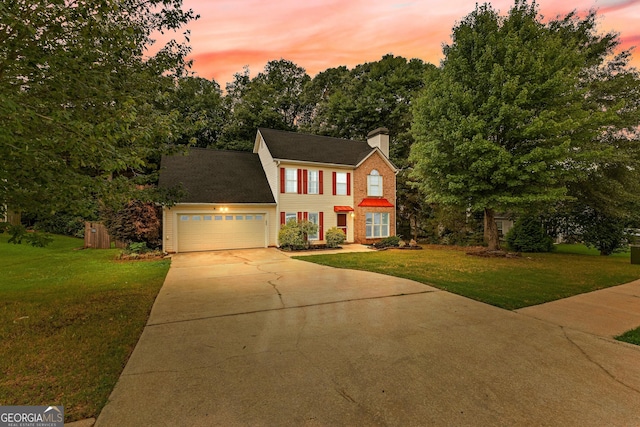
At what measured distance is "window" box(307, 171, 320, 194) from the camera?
17.8 m

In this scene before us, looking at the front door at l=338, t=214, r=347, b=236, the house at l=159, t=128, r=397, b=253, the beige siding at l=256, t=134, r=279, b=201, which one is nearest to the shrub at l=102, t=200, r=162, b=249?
the house at l=159, t=128, r=397, b=253

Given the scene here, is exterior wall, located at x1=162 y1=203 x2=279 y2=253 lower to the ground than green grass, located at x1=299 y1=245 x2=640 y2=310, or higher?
higher

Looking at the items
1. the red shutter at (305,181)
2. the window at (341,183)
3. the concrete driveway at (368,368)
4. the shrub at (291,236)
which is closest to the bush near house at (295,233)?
the shrub at (291,236)

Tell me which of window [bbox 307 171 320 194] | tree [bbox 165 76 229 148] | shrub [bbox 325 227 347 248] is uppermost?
tree [bbox 165 76 229 148]

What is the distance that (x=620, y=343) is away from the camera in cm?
420

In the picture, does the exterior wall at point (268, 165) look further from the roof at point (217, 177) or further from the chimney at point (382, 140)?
the chimney at point (382, 140)

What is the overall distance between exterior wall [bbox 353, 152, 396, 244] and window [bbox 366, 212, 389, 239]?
0.28 meters

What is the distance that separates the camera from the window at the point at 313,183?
702 inches

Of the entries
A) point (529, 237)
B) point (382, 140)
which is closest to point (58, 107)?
point (382, 140)

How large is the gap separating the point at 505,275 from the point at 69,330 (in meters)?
11.1

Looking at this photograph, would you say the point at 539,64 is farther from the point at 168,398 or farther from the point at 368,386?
the point at 168,398

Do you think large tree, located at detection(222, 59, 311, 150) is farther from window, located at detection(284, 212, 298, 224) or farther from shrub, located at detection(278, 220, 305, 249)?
shrub, located at detection(278, 220, 305, 249)

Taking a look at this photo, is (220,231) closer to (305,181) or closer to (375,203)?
(305,181)

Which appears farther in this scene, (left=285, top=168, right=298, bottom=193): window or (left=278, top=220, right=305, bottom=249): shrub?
(left=285, top=168, right=298, bottom=193): window
